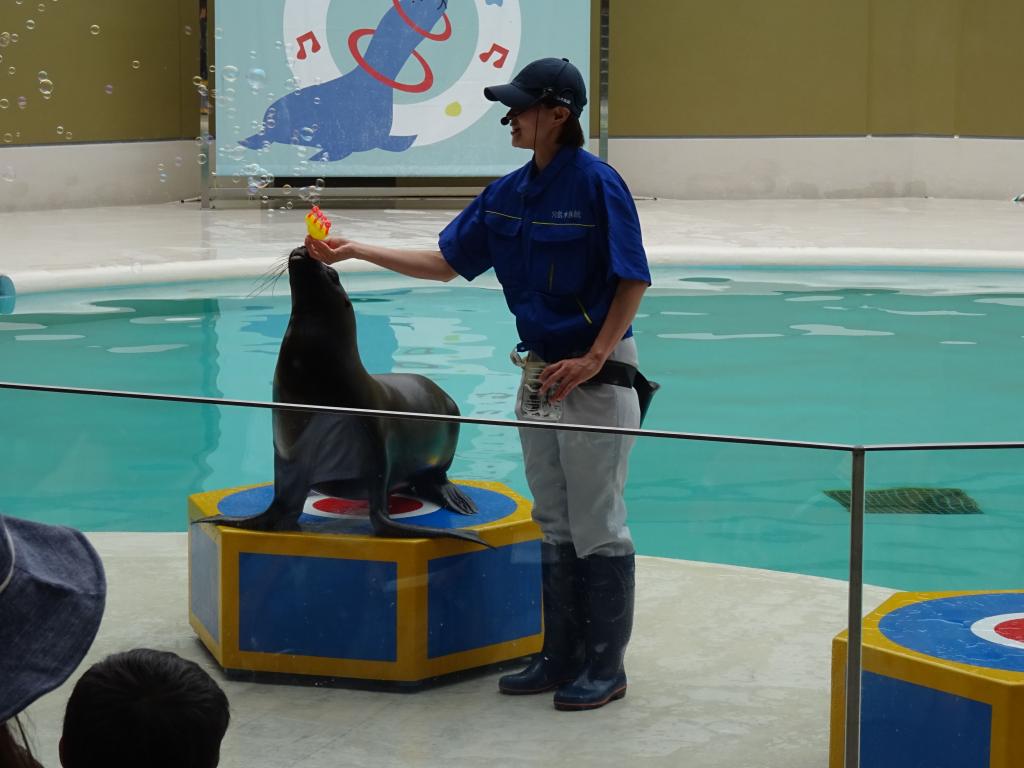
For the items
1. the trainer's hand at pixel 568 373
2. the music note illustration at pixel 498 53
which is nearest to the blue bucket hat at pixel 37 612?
the trainer's hand at pixel 568 373

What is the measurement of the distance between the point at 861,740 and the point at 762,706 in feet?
0.58

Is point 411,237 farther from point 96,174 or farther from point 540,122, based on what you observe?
point 540,122

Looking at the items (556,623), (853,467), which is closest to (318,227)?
(556,623)

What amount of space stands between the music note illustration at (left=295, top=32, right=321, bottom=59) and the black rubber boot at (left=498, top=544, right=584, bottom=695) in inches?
460

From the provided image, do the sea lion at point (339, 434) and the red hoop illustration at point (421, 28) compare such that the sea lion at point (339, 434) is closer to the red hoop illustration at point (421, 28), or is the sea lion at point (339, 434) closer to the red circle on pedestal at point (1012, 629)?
the red circle on pedestal at point (1012, 629)

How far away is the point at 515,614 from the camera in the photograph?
287 cm

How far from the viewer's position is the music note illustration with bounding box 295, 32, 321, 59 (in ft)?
45.7

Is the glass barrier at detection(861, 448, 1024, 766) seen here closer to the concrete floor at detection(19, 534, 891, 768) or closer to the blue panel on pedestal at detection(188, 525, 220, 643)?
the concrete floor at detection(19, 534, 891, 768)

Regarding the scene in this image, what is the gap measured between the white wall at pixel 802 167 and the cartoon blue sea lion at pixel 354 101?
8.93 ft

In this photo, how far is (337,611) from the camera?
2822 millimetres

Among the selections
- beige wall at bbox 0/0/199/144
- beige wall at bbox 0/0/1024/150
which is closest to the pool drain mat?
beige wall at bbox 0/0/199/144

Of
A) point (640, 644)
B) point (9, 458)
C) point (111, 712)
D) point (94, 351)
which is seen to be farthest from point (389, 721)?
point (94, 351)

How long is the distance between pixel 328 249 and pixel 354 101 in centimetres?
1101

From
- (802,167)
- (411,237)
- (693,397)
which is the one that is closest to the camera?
(693,397)
